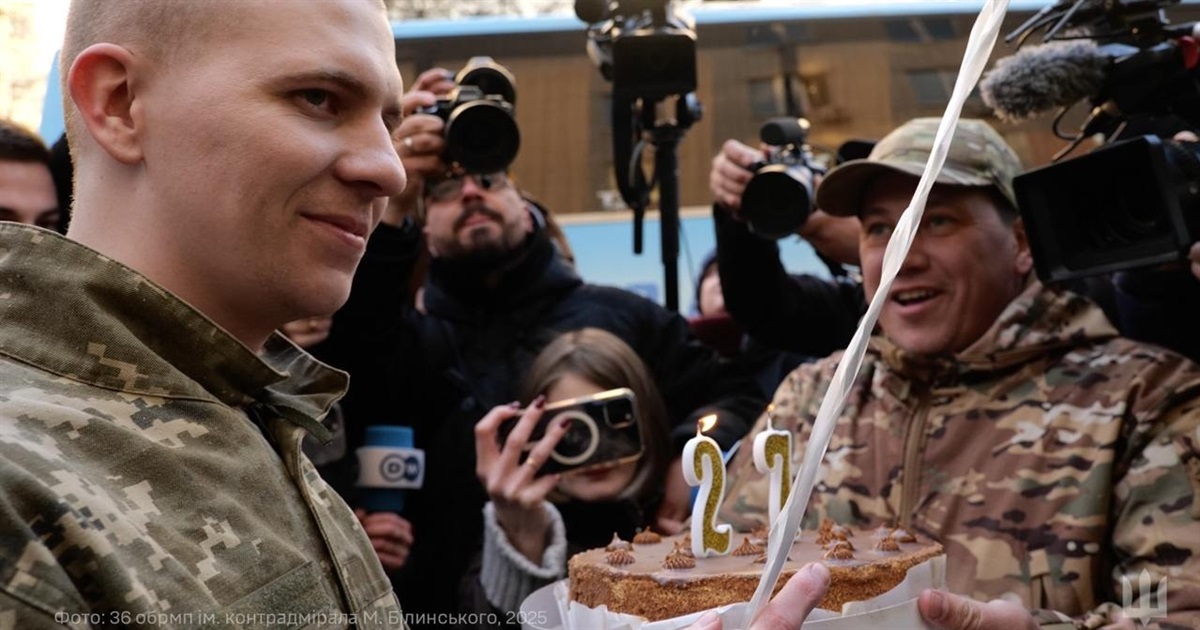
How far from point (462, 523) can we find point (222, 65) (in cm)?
240

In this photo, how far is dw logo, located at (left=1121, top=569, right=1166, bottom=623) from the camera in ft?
7.82

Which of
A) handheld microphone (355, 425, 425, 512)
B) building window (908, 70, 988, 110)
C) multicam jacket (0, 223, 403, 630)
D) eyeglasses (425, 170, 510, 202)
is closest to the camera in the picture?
multicam jacket (0, 223, 403, 630)

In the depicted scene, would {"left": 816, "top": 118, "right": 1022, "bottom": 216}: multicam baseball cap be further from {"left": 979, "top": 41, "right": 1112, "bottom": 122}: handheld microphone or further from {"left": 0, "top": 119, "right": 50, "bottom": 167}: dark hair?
{"left": 0, "top": 119, "right": 50, "bottom": 167}: dark hair

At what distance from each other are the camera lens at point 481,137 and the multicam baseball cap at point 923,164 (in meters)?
0.92

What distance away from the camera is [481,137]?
3713 millimetres

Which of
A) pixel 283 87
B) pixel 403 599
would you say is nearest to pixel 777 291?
pixel 403 599

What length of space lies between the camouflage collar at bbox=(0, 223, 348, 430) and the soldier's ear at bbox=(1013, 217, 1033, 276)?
84.7 inches

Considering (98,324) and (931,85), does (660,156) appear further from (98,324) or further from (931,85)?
(931,85)

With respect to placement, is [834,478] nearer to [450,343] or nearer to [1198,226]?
[1198,226]

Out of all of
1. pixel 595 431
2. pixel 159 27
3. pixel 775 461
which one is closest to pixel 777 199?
pixel 595 431

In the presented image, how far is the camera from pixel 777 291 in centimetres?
388

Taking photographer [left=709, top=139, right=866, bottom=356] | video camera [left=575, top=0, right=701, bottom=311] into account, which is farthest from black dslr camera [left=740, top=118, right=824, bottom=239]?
video camera [left=575, top=0, right=701, bottom=311]

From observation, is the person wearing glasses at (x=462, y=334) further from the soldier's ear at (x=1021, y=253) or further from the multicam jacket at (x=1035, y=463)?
the soldier's ear at (x=1021, y=253)

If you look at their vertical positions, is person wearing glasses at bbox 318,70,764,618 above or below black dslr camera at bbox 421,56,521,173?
below
